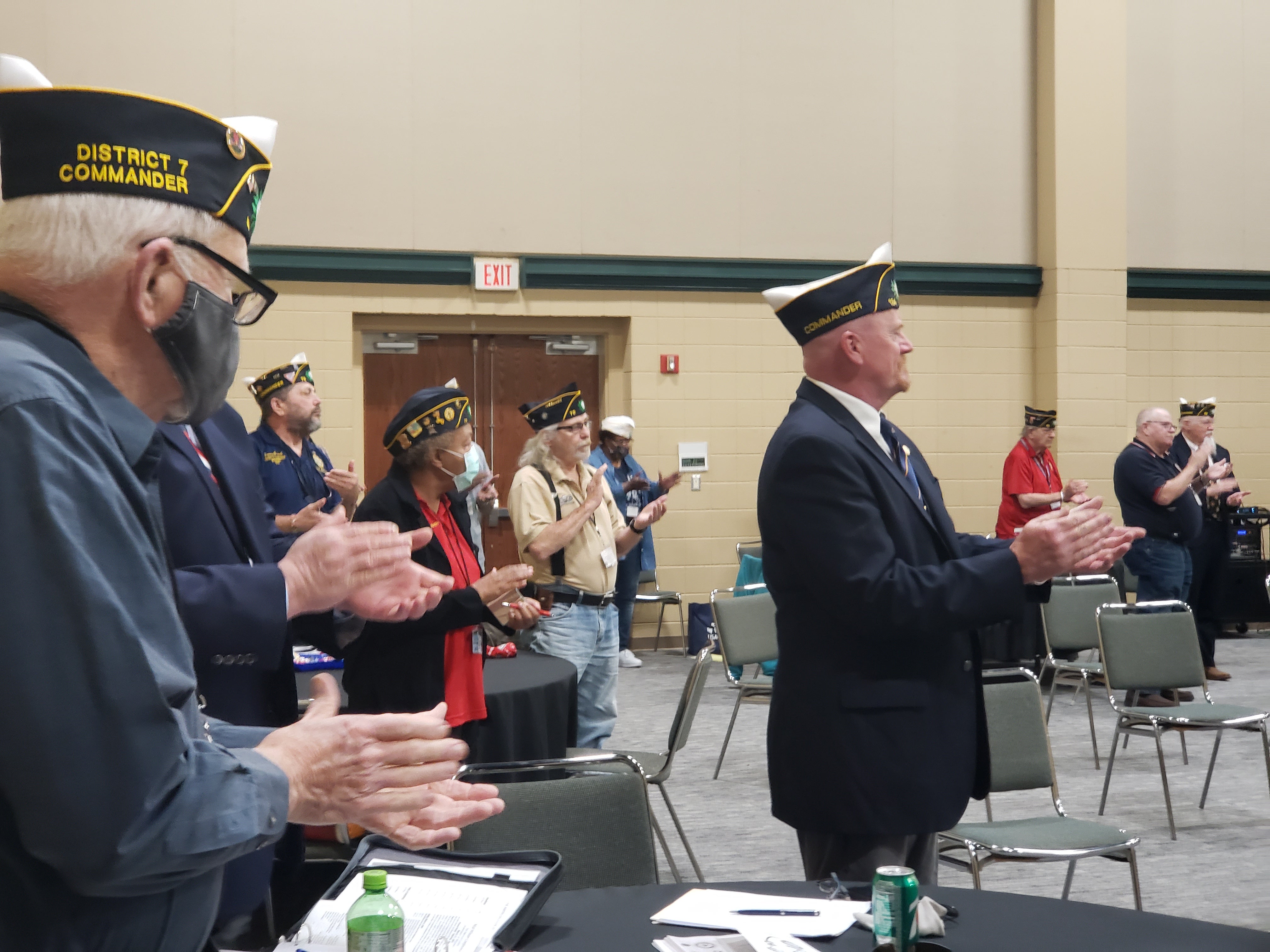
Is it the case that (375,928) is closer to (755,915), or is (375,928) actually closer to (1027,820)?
(755,915)

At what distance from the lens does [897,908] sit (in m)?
1.65

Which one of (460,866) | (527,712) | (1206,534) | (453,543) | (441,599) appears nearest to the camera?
(460,866)

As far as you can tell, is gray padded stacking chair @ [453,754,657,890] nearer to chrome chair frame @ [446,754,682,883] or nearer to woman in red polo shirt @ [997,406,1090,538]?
chrome chair frame @ [446,754,682,883]

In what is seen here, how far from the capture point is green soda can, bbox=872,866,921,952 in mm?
1649

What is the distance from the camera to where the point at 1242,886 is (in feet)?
13.5

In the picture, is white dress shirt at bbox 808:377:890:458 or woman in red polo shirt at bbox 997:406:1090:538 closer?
white dress shirt at bbox 808:377:890:458

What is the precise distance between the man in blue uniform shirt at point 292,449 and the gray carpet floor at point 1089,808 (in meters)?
1.94

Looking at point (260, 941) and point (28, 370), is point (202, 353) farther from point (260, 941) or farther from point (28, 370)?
point (260, 941)

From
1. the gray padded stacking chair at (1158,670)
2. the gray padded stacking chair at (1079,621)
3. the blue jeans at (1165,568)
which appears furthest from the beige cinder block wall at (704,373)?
the gray padded stacking chair at (1158,670)

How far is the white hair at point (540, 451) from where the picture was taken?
5.20 m

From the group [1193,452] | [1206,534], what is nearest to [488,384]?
[1193,452]

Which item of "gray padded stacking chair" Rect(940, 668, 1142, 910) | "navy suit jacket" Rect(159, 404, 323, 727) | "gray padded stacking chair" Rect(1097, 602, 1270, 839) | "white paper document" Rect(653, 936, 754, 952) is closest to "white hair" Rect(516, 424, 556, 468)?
"gray padded stacking chair" Rect(940, 668, 1142, 910)

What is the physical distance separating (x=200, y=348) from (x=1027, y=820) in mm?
3113

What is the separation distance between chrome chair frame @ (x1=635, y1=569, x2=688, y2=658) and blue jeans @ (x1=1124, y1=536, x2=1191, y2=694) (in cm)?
322
